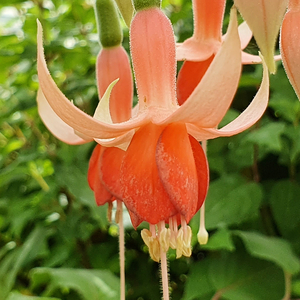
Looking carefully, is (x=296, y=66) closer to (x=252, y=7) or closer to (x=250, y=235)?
(x=252, y=7)

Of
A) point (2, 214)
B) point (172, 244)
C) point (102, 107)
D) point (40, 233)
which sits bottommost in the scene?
point (2, 214)

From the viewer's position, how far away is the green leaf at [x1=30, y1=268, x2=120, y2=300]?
598 millimetres

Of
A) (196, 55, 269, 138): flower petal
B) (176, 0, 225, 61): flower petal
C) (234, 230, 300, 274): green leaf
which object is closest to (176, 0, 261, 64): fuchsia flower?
(176, 0, 225, 61): flower petal

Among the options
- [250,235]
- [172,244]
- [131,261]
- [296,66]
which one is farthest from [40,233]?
[296,66]

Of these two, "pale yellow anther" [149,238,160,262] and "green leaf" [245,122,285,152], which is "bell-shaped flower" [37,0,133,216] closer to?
"pale yellow anther" [149,238,160,262]

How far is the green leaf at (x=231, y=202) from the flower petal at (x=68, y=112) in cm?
45

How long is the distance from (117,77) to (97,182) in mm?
119

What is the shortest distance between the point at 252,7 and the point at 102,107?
132mm

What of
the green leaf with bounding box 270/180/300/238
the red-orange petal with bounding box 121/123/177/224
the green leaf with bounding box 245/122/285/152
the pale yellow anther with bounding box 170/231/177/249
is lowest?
the green leaf with bounding box 270/180/300/238

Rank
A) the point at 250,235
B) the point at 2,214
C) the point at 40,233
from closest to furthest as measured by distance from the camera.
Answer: the point at 250,235, the point at 40,233, the point at 2,214

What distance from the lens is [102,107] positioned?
1.06 feet

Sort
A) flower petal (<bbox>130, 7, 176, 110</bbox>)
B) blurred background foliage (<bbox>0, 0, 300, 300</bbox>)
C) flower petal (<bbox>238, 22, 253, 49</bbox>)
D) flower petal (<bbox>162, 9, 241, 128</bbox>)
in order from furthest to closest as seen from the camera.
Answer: blurred background foliage (<bbox>0, 0, 300, 300</bbox>), flower petal (<bbox>238, 22, 253, 49</bbox>), flower petal (<bbox>130, 7, 176, 110</bbox>), flower petal (<bbox>162, 9, 241, 128</bbox>)

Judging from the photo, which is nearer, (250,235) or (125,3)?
(125,3)

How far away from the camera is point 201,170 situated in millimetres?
349
